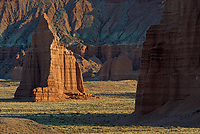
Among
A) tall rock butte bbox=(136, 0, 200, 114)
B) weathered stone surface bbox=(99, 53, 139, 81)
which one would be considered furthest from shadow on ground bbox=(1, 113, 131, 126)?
weathered stone surface bbox=(99, 53, 139, 81)

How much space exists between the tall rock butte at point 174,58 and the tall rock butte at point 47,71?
80.9 feet

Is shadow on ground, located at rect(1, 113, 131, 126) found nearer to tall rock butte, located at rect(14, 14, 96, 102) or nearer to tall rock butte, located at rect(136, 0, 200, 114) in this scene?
tall rock butte, located at rect(136, 0, 200, 114)

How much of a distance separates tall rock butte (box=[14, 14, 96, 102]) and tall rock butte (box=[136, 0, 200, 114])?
80.9 feet

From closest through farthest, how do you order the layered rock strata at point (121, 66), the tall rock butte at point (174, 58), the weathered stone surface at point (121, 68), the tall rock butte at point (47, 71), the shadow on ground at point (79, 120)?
the tall rock butte at point (174, 58) → the shadow on ground at point (79, 120) → the tall rock butte at point (47, 71) → the weathered stone surface at point (121, 68) → the layered rock strata at point (121, 66)

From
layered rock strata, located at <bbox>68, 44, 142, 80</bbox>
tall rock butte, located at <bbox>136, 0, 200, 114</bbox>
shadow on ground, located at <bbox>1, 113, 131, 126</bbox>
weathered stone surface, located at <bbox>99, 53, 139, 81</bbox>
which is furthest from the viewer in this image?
layered rock strata, located at <bbox>68, 44, 142, 80</bbox>

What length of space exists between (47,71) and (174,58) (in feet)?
88.6

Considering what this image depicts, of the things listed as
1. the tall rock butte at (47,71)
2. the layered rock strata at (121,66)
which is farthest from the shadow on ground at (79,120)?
the layered rock strata at (121,66)

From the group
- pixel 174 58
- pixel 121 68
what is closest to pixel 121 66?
pixel 121 68

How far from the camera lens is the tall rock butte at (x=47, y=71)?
51.8 m

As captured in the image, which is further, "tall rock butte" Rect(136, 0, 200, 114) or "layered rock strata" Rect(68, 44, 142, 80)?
"layered rock strata" Rect(68, 44, 142, 80)

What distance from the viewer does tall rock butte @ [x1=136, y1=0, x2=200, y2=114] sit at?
26547 millimetres

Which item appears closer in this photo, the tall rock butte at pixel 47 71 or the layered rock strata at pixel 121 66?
the tall rock butte at pixel 47 71

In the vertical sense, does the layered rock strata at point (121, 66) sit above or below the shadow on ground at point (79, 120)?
above

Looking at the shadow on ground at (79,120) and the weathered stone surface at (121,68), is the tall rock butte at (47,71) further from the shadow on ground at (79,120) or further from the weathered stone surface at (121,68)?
the weathered stone surface at (121,68)
